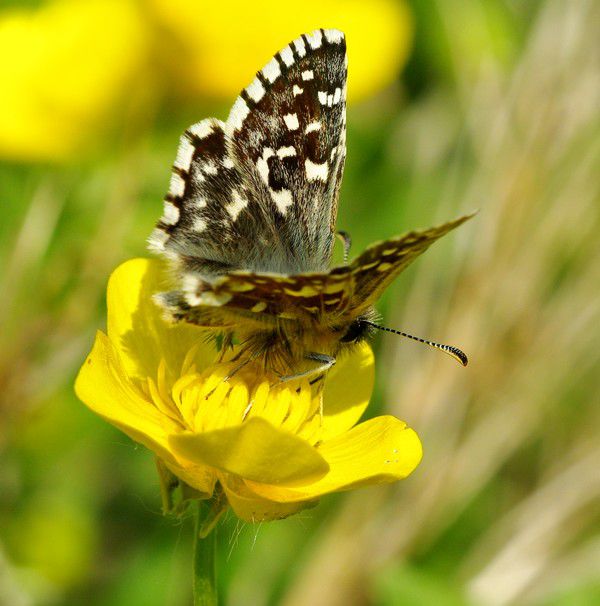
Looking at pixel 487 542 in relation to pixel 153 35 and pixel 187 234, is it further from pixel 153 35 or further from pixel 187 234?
pixel 153 35

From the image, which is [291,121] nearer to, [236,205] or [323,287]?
[236,205]

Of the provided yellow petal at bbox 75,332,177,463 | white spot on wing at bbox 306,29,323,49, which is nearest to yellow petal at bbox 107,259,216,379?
yellow petal at bbox 75,332,177,463

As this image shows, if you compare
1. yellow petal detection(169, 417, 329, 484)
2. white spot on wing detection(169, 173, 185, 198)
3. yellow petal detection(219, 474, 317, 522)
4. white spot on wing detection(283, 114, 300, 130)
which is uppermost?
white spot on wing detection(283, 114, 300, 130)

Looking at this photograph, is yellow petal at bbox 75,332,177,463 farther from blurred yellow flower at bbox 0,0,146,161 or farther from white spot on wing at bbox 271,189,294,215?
blurred yellow flower at bbox 0,0,146,161

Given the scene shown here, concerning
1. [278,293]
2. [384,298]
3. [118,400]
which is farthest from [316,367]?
[384,298]

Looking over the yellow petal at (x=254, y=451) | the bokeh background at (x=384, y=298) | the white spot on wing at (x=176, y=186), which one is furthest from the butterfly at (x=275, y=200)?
the bokeh background at (x=384, y=298)

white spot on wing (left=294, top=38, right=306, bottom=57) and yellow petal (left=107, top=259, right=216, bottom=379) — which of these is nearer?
yellow petal (left=107, top=259, right=216, bottom=379)

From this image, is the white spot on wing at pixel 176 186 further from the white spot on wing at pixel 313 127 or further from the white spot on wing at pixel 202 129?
→ the white spot on wing at pixel 313 127
